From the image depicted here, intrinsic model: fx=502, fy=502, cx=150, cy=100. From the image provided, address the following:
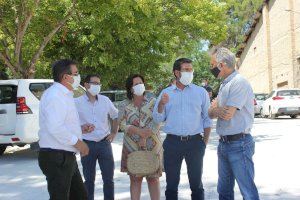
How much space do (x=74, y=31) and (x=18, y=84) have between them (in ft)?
37.9

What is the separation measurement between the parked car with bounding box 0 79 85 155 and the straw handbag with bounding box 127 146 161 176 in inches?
223

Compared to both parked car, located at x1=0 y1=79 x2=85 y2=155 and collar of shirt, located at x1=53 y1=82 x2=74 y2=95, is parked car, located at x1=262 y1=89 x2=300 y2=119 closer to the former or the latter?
parked car, located at x1=0 y1=79 x2=85 y2=155

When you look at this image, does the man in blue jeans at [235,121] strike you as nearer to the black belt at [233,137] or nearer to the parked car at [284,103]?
the black belt at [233,137]

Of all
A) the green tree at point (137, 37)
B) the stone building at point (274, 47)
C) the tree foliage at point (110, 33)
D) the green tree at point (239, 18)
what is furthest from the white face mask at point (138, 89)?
the green tree at point (239, 18)

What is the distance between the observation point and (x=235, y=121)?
4.69 metres

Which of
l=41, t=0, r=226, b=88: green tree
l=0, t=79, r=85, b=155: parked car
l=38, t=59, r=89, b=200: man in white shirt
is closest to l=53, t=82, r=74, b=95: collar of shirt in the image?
l=38, t=59, r=89, b=200: man in white shirt

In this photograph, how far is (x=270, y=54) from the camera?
42781 millimetres

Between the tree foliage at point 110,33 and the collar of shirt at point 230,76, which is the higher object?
the tree foliage at point 110,33

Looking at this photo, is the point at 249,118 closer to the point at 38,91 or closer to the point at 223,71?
the point at 223,71

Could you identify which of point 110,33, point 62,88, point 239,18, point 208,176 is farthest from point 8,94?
point 239,18

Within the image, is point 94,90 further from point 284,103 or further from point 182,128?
point 284,103

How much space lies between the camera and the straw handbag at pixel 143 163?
546 centimetres

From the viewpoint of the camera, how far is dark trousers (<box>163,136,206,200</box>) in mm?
5258

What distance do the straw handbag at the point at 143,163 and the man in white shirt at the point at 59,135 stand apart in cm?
108
